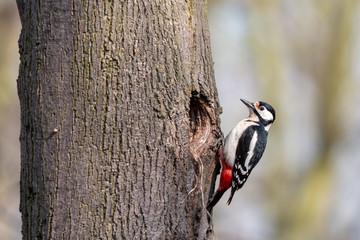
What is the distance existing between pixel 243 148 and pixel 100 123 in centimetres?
238

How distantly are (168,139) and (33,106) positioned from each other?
0.86m

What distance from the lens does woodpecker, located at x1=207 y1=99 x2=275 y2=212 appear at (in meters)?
4.67

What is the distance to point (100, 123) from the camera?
290cm

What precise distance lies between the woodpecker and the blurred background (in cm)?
390

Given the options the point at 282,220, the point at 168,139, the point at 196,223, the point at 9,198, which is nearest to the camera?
the point at 168,139

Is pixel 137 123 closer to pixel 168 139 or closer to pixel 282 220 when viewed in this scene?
pixel 168 139

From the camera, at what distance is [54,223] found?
2.84 metres

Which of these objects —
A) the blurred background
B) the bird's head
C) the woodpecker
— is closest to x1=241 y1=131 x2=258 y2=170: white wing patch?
the woodpecker

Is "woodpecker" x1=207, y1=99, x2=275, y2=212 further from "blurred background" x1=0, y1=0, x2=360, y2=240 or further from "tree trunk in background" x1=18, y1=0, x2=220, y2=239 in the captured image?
"blurred background" x1=0, y1=0, x2=360, y2=240

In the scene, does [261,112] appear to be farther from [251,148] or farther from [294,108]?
[294,108]

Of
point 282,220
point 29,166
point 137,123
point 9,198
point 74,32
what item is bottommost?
point 282,220

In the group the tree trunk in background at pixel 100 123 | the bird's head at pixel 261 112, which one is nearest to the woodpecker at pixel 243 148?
the bird's head at pixel 261 112


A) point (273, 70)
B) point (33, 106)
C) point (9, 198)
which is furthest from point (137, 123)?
point (273, 70)

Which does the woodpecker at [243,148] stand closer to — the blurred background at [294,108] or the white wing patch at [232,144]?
the white wing patch at [232,144]
